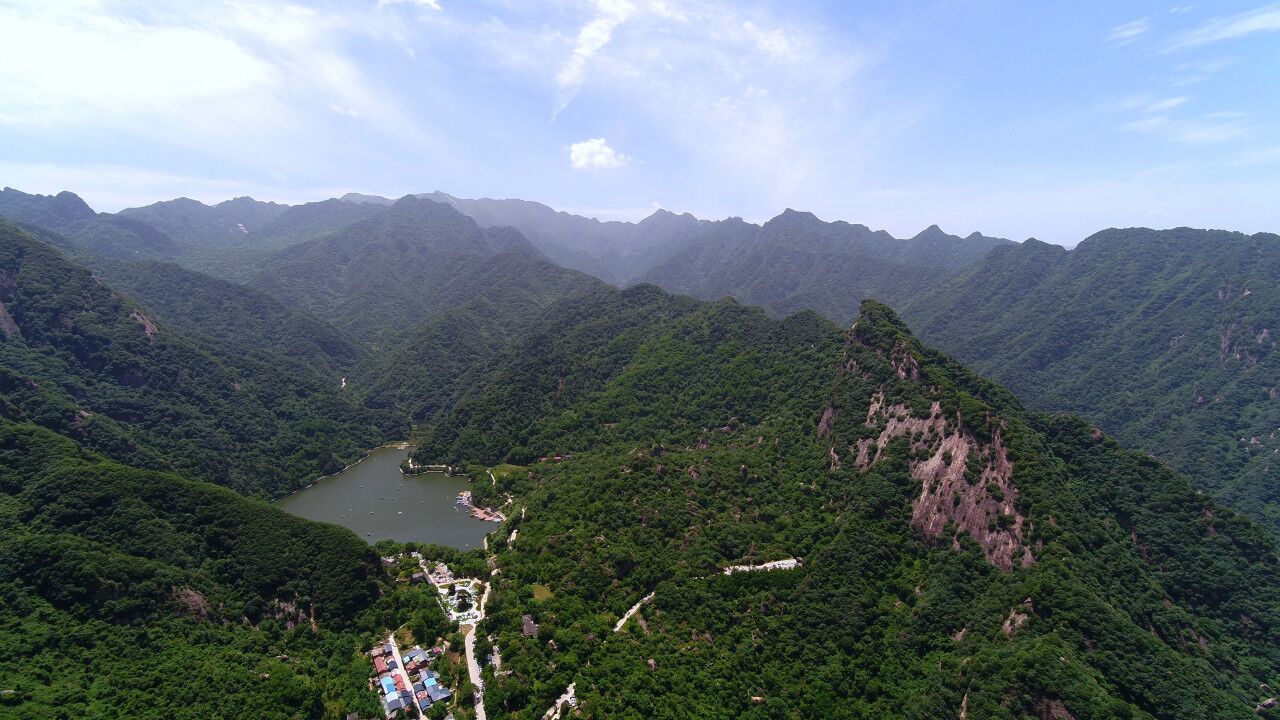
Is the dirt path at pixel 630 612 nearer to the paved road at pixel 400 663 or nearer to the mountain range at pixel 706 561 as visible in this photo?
the mountain range at pixel 706 561

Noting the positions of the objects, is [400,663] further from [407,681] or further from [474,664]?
[474,664]

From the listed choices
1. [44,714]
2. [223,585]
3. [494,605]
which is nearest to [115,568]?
[223,585]

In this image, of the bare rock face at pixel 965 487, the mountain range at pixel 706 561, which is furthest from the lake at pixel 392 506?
the bare rock face at pixel 965 487

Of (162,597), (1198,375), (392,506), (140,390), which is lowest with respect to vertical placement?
(392,506)

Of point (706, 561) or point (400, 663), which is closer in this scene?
point (400, 663)

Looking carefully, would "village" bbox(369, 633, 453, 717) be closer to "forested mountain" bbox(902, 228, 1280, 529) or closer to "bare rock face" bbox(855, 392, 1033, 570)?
"bare rock face" bbox(855, 392, 1033, 570)

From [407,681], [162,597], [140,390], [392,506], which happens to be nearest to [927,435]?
[407,681]

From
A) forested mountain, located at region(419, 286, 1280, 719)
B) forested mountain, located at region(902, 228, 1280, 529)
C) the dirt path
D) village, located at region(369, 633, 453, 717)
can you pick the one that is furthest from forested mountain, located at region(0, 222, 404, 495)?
forested mountain, located at region(902, 228, 1280, 529)

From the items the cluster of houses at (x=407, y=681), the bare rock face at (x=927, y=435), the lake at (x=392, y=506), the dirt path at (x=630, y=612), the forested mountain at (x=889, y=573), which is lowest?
the lake at (x=392, y=506)
